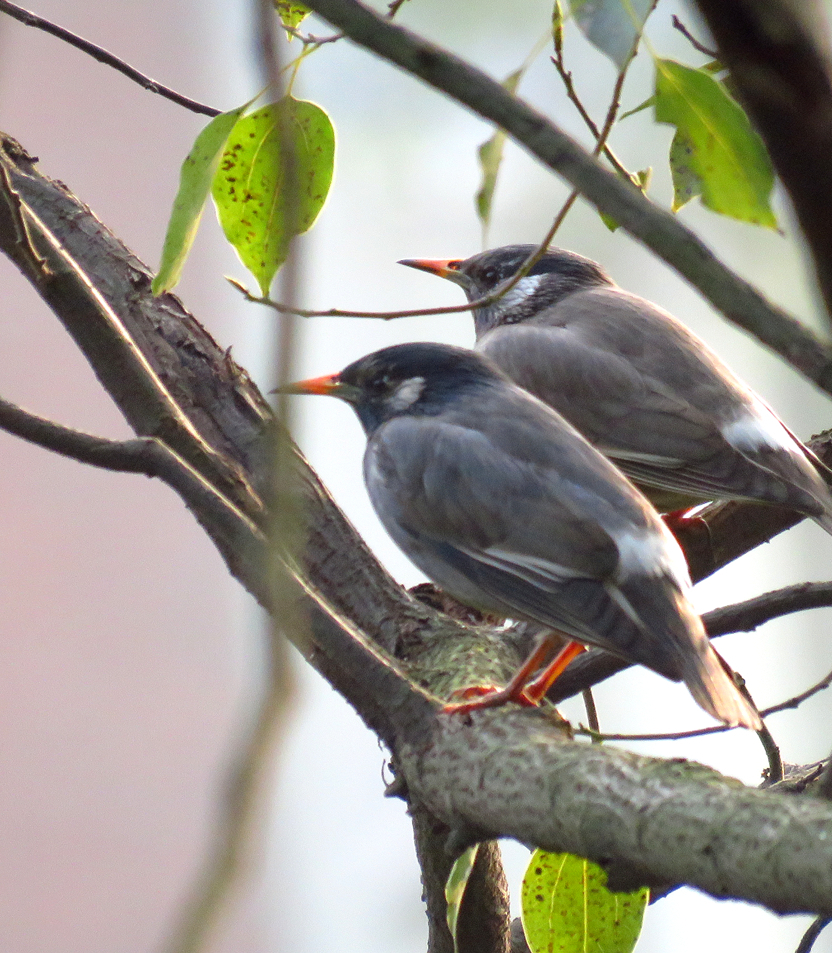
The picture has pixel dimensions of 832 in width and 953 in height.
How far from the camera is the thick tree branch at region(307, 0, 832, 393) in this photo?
3.74 feet

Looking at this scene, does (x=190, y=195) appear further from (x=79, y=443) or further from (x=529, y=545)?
(x=529, y=545)

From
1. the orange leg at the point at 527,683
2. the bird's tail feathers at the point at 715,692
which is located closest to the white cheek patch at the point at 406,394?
the orange leg at the point at 527,683

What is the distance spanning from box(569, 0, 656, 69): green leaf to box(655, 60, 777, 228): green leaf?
6.7 inches

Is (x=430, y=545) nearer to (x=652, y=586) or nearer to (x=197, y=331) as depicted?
(x=652, y=586)

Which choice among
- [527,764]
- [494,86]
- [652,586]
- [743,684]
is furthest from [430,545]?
[494,86]

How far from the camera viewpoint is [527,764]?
179 centimetres

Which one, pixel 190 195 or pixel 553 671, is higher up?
pixel 190 195

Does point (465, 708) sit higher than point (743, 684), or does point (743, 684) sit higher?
point (465, 708)

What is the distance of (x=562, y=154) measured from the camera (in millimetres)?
1171

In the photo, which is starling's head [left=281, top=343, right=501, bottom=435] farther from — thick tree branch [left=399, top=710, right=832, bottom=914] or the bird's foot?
thick tree branch [left=399, top=710, right=832, bottom=914]

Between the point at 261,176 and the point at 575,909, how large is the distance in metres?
1.67

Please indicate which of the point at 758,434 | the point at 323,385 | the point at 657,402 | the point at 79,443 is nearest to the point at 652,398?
the point at 657,402

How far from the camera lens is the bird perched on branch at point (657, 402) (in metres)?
3.19

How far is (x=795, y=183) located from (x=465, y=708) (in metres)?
1.47
